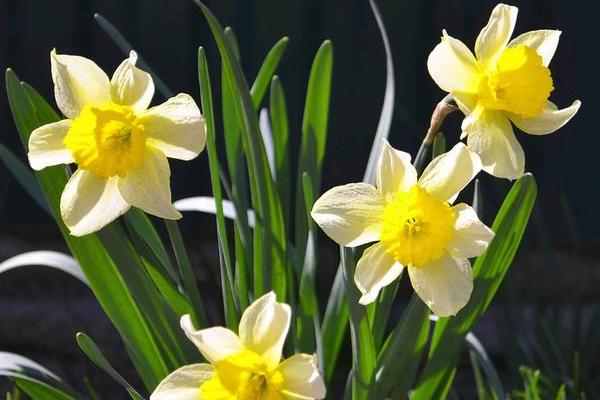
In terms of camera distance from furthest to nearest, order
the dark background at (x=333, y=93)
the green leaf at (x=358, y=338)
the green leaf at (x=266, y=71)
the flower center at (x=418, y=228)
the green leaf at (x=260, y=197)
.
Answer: the dark background at (x=333, y=93), the green leaf at (x=266, y=71), the green leaf at (x=260, y=197), the green leaf at (x=358, y=338), the flower center at (x=418, y=228)

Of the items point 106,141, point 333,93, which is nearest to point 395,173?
point 106,141

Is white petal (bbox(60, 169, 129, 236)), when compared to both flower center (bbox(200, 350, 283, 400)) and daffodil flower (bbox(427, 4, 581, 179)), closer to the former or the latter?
flower center (bbox(200, 350, 283, 400))

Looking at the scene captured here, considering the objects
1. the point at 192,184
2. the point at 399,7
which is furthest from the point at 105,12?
the point at 399,7

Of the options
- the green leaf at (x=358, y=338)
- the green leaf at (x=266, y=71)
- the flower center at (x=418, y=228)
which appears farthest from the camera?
the green leaf at (x=266, y=71)

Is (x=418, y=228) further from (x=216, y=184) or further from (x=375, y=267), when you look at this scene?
(x=216, y=184)

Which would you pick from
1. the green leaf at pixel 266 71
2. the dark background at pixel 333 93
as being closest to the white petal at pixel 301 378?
the green leaf at pixel 266 71

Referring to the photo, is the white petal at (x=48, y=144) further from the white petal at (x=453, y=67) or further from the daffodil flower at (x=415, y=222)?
the white petal at (x=453, y=67)
